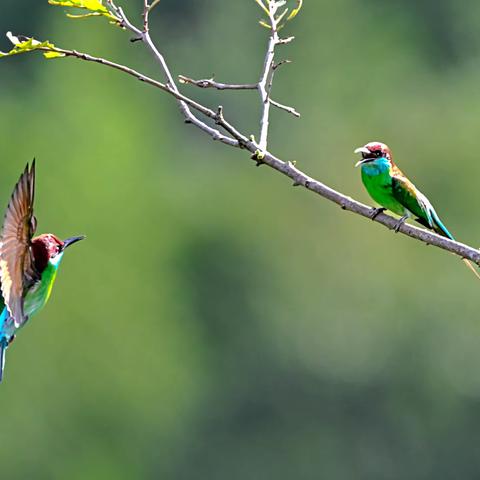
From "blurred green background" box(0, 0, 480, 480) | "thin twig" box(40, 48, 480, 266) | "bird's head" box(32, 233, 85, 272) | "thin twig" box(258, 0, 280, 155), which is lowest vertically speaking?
"bird's head" box(32, 233, 85, 272)

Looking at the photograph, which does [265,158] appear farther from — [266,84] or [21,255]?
[21,255]

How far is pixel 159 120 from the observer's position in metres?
31.7

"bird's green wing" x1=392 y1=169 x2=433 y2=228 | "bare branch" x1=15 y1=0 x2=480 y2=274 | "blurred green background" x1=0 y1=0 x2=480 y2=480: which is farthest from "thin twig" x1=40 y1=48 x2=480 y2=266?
"blurred green background" x1=0 y1=0 x2=480 y2=480

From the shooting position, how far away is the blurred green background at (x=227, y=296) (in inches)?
1030

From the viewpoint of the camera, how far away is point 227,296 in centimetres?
2823

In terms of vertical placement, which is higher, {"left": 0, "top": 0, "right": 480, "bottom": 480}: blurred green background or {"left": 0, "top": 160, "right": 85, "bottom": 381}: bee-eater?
{"left": 0, "top": 0, "right": 480, "bottom": 480}: blurred green background

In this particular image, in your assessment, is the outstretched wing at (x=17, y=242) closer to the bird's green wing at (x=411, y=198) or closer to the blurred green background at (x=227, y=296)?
the bird's green wing at (x=411, y=198)

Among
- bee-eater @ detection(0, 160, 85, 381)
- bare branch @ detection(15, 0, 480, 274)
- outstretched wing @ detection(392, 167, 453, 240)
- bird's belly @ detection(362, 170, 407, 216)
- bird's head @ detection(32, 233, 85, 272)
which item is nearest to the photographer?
bare branch @ detection(15, 0, 480, 274)

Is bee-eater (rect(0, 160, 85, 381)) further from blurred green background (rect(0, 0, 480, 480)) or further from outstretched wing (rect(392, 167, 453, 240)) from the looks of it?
blurred green background (rect(0, 0, 480, 480))

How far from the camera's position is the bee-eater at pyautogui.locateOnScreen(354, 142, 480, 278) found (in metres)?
4.64

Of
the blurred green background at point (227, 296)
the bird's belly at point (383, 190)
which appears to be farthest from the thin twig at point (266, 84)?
the blurred green background at point (227, 296)

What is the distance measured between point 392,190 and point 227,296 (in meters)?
23.4

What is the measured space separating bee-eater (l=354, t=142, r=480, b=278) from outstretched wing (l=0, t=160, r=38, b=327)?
1.08m

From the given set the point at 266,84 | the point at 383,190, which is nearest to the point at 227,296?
the point at 383,190
